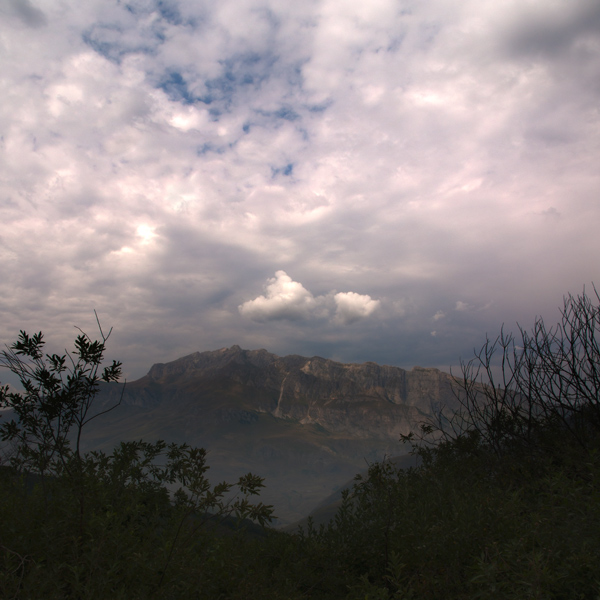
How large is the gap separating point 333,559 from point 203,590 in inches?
118

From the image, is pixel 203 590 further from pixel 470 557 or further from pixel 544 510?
pixel 544 510

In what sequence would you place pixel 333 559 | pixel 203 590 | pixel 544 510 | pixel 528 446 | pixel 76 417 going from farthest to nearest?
pixel 528 446 → pixel 76 417 → pixel 333 559 → pixel 544 510 → pixel 203 590

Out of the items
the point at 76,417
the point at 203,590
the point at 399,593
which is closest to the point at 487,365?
the point at 399,593

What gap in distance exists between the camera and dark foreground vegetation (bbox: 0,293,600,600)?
461cm

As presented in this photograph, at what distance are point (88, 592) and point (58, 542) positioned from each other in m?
1.86

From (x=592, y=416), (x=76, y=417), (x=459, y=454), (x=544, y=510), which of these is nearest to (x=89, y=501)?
(x=76, y=417)

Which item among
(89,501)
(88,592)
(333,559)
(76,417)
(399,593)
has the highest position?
(76,417)

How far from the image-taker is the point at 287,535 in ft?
28.1

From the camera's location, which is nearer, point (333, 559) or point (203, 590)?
point (203, 590)

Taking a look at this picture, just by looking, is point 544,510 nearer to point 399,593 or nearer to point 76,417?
point 399,593

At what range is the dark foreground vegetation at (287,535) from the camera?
461 centimetres

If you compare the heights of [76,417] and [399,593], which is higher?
[76,417]

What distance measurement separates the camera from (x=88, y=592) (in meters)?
4.19

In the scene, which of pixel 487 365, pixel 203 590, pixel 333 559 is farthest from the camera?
pixel 487 365
